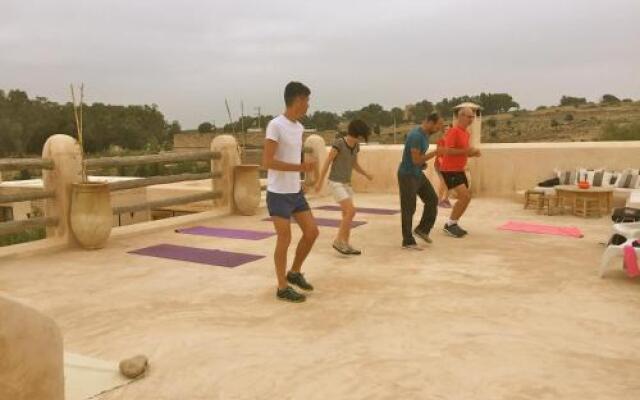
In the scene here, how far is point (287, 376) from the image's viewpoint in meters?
3.44

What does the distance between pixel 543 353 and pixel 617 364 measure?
420 millimetres

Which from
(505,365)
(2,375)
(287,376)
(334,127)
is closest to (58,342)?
(2,375)

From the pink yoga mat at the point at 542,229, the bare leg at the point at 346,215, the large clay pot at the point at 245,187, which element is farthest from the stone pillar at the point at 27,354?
the large clay pot at the point at 245,187

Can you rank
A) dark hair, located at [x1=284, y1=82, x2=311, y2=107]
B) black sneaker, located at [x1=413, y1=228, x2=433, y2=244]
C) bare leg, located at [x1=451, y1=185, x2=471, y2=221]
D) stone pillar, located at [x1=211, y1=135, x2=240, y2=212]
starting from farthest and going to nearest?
stone pillar, located at [x1=211, y1=135, x2=240, y2=212] → bare leg, located at [x1=451, y1=185, x2=471, y2=221] → black sneaker, located at [x1=413, y1=228, x2=433, y2=244] → dark hair, located at [x1=284, y1=82, x2=311, y2=107]

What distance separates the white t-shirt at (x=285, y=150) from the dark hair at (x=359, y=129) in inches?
70.5

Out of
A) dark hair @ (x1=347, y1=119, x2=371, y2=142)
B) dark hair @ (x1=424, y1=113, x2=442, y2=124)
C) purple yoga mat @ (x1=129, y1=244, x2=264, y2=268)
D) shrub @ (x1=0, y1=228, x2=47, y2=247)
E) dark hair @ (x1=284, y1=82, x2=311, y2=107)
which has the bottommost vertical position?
shrub @ (x1=0, y1=228, x2=47, y2=247)

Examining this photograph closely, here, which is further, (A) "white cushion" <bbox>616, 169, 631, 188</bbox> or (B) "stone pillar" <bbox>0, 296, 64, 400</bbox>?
(A) "white cushion" <bbox>616, 169, 631, 188</bbox>

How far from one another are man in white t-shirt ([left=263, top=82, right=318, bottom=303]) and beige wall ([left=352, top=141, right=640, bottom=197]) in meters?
8.32

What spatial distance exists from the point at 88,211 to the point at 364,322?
13.5ft

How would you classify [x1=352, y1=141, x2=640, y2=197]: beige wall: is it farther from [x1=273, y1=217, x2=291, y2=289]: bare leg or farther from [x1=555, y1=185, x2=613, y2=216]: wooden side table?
[x1=273, y1=217, x2=291, y2=289]: bare leg

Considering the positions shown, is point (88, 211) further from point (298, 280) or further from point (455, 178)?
point (455, 178)

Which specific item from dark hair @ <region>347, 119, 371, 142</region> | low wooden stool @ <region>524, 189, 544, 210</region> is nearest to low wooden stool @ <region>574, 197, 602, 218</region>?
low wooden stool @ <region>524, 189, 544, 210</region>

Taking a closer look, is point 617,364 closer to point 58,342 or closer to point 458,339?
point 458,339

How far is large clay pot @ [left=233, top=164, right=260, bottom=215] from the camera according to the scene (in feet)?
32.4
